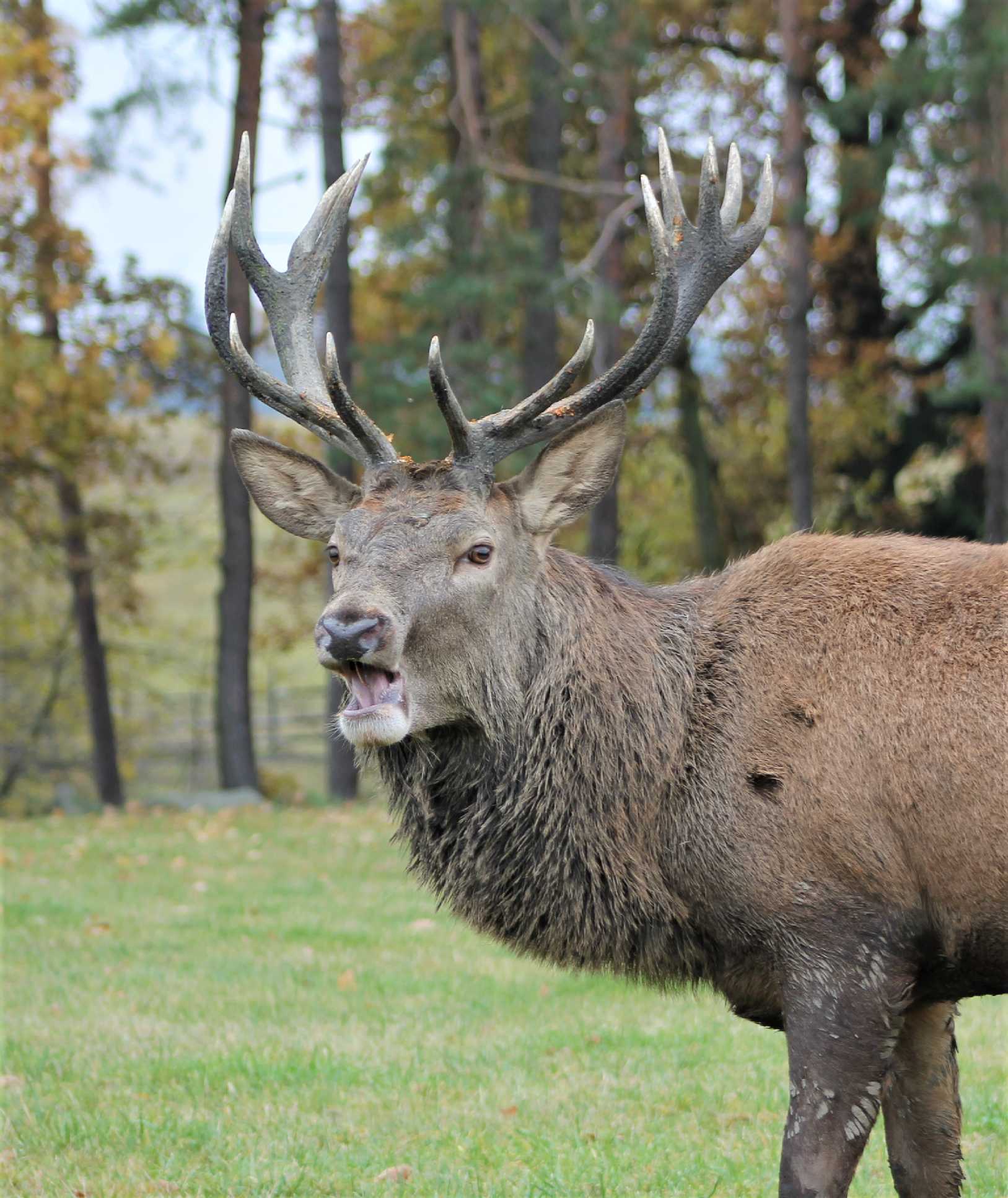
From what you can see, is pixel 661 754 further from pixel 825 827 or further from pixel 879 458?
pixel 879 458

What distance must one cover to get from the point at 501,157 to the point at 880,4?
294 inches

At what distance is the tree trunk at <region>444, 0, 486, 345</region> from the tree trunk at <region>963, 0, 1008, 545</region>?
22.0 feet

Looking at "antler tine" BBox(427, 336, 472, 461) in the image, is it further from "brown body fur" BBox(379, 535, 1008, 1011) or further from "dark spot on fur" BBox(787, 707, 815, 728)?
"dark spot on fur" BBox(787, 707, 815, 728)

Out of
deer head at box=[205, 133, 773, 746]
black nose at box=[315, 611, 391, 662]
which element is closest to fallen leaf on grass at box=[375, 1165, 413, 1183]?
deer head at box=[205, 133, 773, 746]

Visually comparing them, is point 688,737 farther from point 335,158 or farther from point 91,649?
point 91,649

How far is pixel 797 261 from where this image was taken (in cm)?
2028

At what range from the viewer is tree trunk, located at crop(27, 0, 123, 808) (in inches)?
760

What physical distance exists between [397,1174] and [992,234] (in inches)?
701

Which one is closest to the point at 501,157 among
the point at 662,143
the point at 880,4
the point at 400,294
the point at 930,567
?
the point at 400,294

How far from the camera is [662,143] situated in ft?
17.8

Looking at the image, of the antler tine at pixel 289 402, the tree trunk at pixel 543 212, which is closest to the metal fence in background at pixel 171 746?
the tree trunk at pixel 543 212

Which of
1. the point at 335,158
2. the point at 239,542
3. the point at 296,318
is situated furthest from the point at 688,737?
the point at 335,158

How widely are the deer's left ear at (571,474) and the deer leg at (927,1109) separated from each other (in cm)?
197

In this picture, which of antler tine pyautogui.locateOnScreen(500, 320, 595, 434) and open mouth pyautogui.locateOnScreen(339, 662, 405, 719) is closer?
open mouth pyautogui.locateOnScreen(339, 662, 405, 719)
